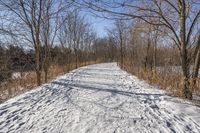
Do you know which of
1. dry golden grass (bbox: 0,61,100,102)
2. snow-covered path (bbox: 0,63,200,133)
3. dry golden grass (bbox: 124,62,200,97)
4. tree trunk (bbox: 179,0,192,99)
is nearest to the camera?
snow-covered path (bbox: 0,63,200,133)

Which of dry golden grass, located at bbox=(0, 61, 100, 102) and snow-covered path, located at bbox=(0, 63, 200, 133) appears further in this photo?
dry golden grass, located at bbox=(0, 61, 100, 102)

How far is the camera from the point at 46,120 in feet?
18.5

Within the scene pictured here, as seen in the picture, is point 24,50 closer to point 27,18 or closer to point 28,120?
point 27,18

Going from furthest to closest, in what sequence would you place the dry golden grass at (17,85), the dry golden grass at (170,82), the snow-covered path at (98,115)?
the dry golden grass at (17,85), the dry golden grass at (170,82), the snow-covered path at (98,115)

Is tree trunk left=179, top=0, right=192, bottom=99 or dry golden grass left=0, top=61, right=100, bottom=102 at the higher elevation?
tree trunk left=179, top=0, right=192, bottom=99

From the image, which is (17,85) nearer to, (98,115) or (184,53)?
(98,115)

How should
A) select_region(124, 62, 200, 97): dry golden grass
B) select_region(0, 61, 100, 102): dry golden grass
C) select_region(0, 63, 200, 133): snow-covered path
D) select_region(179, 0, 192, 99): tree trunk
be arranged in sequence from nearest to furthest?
select_region(0, 63, 200, 133): snow-covered path → select_region(179, 0, 192, 99): tree trunk → select_region(124, 62, 200, 97): dry golden grass → select_region(0, 61, 100, 102): dry golden grass

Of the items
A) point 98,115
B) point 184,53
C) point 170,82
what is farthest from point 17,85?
point 184,53

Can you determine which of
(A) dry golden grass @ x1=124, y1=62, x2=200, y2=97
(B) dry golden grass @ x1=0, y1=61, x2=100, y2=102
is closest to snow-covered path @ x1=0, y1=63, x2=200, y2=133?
(A) dry golden grass @ x1=124, y1=62, x2=200, y2=97

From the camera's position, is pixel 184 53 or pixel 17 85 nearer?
pixel 184 53

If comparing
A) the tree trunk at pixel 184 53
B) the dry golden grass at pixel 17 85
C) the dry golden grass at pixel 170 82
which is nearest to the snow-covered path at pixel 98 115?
the tree trunk at pixel 184 53

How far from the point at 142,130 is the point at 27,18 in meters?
9.03

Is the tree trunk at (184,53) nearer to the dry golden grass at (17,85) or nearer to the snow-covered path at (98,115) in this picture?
the snow-covered path at (98,115)

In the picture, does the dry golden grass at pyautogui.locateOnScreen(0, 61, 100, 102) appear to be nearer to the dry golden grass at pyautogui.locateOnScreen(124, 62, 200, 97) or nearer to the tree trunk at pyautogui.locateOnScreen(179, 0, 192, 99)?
the dry golden grass at pyautogui.locateOnScreen(124, 62, 200, 97)
